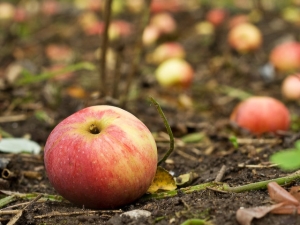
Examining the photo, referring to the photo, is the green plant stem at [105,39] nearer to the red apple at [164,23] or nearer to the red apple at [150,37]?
the red apple at [150,37]

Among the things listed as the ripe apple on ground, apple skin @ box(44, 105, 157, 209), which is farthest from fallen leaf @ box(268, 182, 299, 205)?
the ripe apple on ground

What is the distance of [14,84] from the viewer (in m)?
3.86

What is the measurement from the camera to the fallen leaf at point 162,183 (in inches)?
81.3

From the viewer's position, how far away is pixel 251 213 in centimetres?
157

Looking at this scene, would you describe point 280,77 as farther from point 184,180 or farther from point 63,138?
point 63,138

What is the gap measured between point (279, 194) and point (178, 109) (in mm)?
2392

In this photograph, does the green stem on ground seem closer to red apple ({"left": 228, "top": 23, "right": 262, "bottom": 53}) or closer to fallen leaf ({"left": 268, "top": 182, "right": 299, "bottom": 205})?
fallen leaf ({"left": 268, "top": 182, "right": 299, "bottom": 205})

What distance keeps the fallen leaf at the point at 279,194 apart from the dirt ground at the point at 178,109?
0.03 meters

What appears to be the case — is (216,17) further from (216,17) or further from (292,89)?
(292,89)

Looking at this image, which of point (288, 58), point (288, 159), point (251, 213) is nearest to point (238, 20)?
point (288, 58)

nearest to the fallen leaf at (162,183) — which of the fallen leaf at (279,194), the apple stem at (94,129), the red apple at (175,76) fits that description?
the apple stem at (94,129)

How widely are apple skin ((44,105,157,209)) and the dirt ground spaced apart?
68mm

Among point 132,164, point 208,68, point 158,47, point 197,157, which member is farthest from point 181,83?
point 132,164

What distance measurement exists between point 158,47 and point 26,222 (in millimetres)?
4444
